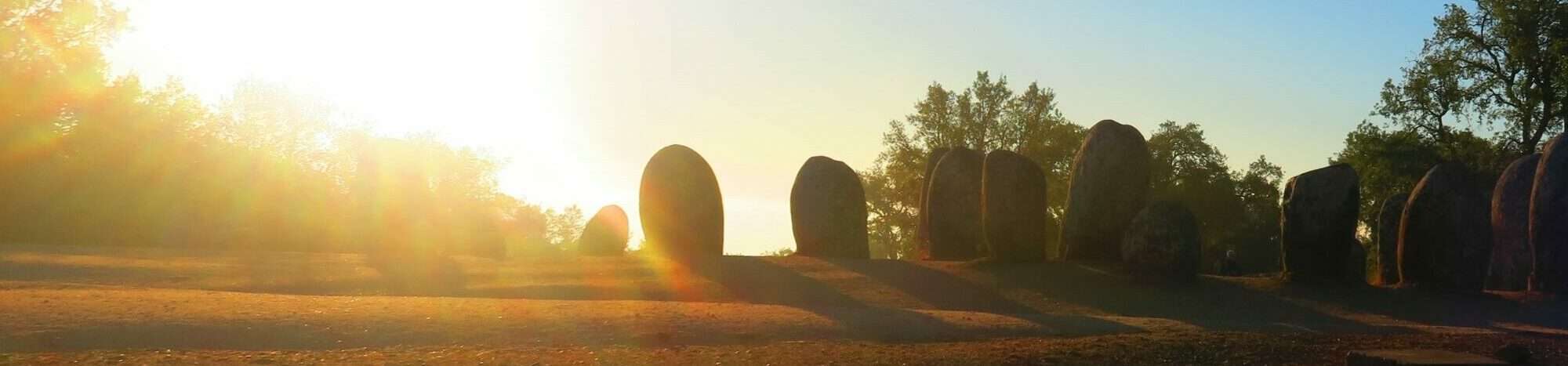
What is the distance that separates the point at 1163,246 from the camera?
23359mm

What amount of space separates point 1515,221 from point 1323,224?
15.1 feet

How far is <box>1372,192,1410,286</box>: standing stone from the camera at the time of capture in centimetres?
2575

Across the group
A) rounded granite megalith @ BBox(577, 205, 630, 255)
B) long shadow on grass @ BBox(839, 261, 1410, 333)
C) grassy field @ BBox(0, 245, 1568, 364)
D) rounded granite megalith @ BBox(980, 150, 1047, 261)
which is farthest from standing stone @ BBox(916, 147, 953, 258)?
rounded granite megalith @ BBox(577, 205, 630, 255)

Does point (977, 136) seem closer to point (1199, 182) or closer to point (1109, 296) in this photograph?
point (1199, 182)

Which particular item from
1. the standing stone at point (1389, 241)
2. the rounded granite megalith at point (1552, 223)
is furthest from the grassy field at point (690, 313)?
the standing stone at point (1389, 241)

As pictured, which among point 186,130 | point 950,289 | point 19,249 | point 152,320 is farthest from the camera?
point 186,130

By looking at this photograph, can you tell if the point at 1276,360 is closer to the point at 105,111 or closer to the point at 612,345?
the point at 612,345

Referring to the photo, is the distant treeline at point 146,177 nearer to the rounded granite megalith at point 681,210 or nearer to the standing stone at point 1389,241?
the rounded granite megalith at point 681,210

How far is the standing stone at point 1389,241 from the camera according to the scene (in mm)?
25750

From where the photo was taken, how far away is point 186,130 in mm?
42500

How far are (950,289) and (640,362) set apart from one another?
36.0 ft

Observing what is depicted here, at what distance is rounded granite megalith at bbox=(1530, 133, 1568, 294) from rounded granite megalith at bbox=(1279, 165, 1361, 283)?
10.1 ft

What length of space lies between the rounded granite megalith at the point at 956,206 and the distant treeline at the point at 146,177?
13.7m

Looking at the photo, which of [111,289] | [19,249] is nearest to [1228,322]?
[111,289]
